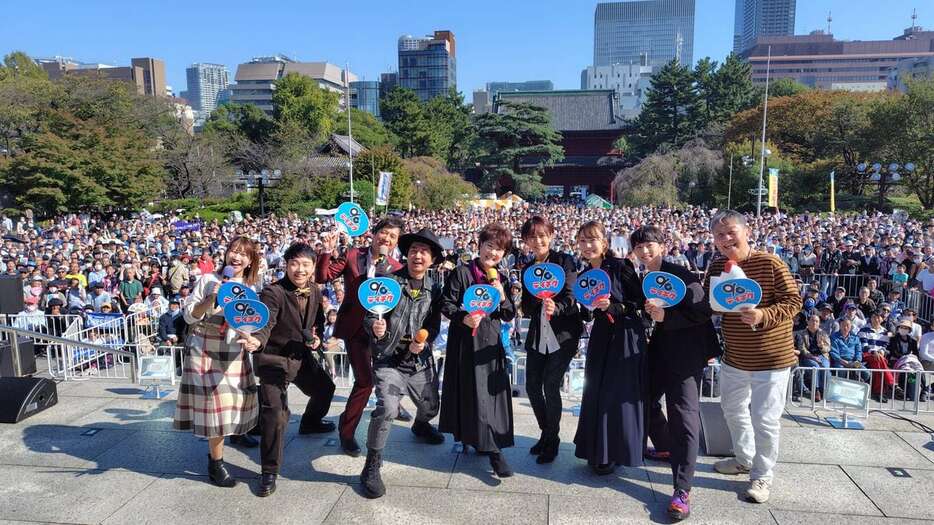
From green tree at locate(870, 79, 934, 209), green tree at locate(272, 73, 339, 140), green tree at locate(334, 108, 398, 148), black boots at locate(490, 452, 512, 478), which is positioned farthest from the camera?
green tree at locate(334, 108, 398, 148)

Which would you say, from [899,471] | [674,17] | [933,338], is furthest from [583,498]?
[674,17]

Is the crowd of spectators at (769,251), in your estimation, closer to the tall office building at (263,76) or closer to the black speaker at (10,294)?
the black speaker at (10,294)

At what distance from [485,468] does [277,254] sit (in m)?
11.5

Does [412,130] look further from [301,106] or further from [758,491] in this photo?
[758,491]

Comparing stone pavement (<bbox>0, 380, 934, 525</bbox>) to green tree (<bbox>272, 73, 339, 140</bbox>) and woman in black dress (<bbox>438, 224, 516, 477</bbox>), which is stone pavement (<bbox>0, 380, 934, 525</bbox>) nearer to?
woman in black dress (<bbox>438, 224, 516, 477</bbox>)

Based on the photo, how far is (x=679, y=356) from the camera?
11.2ft

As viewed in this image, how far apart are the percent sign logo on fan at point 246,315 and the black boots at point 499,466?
1610 mm

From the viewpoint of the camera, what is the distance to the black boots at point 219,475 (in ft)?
11.9

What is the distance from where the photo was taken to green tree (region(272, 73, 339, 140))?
41594mm

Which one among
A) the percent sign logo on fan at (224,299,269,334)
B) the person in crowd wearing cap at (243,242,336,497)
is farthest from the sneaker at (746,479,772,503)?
the percent sign logo on fan at (224,299,269,334)

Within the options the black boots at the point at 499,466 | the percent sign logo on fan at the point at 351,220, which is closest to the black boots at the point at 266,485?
the black boots at the point at 499,466

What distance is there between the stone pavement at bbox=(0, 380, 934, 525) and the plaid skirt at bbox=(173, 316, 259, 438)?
1.37ft

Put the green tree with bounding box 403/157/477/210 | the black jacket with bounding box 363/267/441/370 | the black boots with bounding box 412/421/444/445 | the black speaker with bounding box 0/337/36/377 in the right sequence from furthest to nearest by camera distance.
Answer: the green tree with bounding box 403/157/477/210 → the black speaker with bounding box 0/337/36/377 → the black boots with bounding box 412/421/444/445 → the black jacket with bounding box 363/267/441/370

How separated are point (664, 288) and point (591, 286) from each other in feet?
1.33
